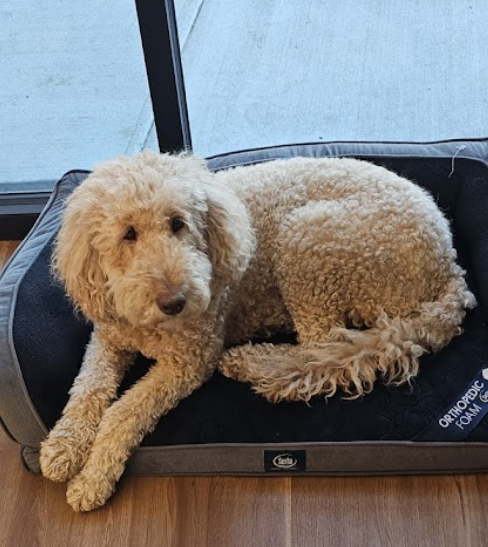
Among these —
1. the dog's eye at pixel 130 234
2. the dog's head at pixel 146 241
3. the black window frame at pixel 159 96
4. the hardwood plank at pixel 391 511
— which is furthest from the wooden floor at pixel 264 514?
the black window frame at pixel 159 96

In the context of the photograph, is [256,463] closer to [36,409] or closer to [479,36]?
[36,409]

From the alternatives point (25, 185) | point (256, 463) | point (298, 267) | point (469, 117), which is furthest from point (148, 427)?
point (469, 117)

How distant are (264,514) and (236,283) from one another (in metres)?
0.59

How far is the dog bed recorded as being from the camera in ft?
5.82

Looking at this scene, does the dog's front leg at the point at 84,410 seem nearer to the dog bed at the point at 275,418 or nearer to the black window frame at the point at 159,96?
the dog bed at the point at 275,418

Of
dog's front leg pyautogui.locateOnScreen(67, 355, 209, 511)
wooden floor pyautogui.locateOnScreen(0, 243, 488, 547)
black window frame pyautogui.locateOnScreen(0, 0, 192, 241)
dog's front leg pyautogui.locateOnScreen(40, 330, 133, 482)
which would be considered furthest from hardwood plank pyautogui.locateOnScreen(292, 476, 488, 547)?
black window frame pyautogui.locateOnScreen(0, 0, 192, 241)

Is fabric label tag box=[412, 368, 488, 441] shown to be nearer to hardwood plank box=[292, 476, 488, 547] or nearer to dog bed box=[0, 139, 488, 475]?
dog bed box=[0, 139, 488, 475]

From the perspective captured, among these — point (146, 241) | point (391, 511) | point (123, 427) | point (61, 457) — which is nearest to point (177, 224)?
point (146, 241)

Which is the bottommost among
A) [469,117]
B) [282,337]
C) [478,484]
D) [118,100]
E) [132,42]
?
[478,484]

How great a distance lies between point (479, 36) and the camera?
116 inches

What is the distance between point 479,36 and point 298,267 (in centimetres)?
162

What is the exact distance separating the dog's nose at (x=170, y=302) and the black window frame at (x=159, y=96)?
1.07 meters

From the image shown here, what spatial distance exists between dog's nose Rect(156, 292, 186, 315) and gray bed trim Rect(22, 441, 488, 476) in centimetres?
43

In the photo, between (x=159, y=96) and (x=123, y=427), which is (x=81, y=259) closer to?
(x=123, y=427)
